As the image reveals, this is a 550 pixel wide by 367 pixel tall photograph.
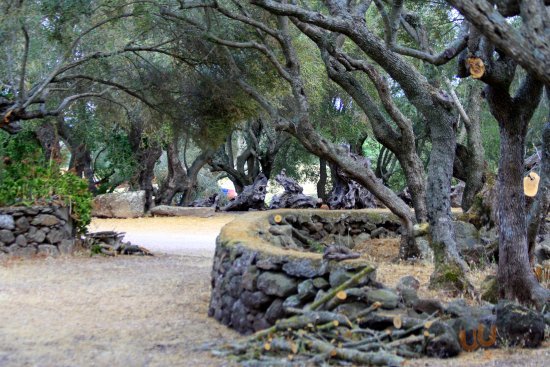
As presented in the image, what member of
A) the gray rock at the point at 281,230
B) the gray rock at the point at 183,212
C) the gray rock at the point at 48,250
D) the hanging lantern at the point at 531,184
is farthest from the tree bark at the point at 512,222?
the gray rock at the point at 183,212

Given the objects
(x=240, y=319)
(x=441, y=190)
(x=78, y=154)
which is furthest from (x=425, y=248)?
(x=78, y=154)

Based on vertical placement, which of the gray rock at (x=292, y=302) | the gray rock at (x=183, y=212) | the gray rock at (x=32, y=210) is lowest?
the gray rock at (x=292, y=302)

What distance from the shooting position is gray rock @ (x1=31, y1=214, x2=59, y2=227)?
43.8 ft

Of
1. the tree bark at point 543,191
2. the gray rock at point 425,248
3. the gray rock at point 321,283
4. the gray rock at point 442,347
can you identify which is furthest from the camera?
the gray rock at point 425,248

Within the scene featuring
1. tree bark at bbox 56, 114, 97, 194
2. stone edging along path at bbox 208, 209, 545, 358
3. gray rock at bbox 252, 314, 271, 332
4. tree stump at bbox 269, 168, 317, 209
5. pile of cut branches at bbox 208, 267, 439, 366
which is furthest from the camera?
tree stump at bbox 269, 168, 317, 209

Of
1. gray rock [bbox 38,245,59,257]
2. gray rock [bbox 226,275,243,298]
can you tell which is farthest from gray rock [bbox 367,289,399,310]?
gray rock [bbox 38,245,59,257]

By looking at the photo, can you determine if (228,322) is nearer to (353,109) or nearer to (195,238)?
(195,238)

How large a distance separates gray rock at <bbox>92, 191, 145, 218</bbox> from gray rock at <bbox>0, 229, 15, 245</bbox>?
389 inches

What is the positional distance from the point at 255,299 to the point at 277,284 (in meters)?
0.33

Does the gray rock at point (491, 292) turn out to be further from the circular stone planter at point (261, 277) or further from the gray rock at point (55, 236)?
the gray rock at point (55, 236)

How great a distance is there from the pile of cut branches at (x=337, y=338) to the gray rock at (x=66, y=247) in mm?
8193

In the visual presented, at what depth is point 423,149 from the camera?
29219 millimetres

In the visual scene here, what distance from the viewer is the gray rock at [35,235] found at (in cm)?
1334

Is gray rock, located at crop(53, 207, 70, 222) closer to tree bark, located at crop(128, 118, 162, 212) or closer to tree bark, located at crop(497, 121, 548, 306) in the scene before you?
tree bark, located at crop(497, 121, 548, 306)
